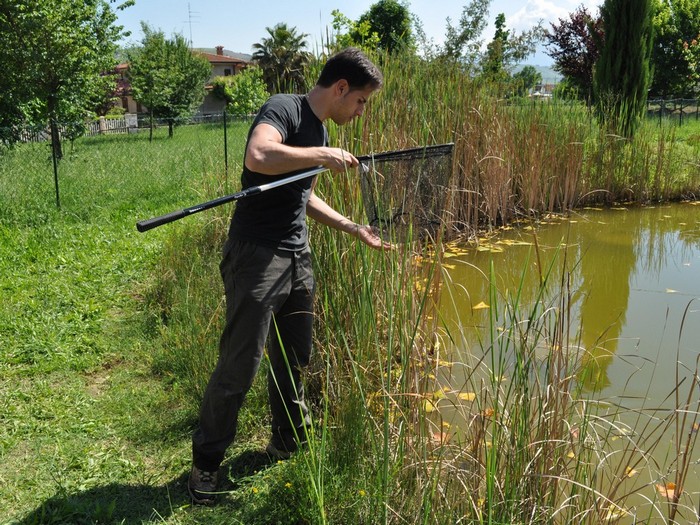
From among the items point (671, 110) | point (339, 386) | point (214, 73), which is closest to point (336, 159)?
point (339, 386)

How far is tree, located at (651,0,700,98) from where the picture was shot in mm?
26938

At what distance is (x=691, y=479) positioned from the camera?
2.83 m

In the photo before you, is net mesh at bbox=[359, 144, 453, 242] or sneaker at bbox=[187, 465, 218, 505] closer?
sneaker at bbox=[187, 465, 218, 505]

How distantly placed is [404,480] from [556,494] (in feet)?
1.59

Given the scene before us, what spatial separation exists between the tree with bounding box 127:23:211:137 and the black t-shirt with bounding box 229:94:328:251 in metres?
27.9

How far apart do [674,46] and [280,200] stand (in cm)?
3005

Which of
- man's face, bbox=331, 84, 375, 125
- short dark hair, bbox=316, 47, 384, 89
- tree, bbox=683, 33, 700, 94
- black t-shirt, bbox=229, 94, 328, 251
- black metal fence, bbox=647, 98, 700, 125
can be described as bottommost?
black t-shirt, bbox=229, 94, 328, 251

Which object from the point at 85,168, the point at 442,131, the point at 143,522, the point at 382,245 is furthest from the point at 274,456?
the point at 85,168

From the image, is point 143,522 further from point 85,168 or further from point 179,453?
point 85,168

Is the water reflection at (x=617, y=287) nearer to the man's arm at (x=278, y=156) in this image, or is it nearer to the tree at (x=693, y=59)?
the man's arm at (x=278, y=156)

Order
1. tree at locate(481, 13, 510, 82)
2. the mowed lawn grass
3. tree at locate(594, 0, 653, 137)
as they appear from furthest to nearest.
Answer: tree at locate(594, 0, 653, 137) < tree at locate(481, 13, 510, 82) < the mowed lawn grass

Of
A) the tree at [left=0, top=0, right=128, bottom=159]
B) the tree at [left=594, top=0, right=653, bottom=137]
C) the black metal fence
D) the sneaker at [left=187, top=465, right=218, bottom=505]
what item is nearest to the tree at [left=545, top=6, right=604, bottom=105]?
the black metal fence

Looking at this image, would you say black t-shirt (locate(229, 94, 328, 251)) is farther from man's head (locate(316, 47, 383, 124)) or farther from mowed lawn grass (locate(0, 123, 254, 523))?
mowed lawn grass (locate(0, 123, 254, 523))

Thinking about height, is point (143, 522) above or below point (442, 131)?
below
